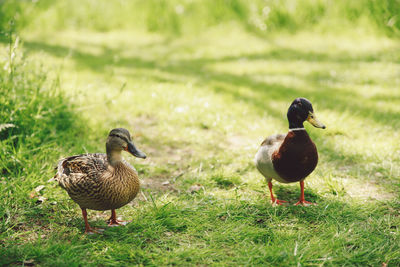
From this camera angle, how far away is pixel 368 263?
8.23ft

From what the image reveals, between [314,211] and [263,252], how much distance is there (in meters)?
0.80

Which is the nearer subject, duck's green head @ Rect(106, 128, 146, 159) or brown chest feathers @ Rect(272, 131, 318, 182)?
Result: duck's green head @ Rect(106, 128, 146, 159)

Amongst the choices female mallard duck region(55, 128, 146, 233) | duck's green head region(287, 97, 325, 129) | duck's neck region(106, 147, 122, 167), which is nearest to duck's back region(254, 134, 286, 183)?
duck's green head region(287, 97, 325, 129)

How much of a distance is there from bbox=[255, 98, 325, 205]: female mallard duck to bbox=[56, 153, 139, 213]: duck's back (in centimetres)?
113

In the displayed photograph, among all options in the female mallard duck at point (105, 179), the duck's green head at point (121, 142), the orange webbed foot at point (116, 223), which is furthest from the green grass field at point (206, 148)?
the duck's green head at point (121, 142)

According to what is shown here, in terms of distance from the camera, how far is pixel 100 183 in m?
2.75

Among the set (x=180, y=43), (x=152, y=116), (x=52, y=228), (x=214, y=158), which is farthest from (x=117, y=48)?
(x=52, y=228)

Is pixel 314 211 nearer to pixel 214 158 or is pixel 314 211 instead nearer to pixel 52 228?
pixel 214 158

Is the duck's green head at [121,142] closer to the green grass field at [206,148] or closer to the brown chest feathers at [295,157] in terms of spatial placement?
the green grass field at [206,148]

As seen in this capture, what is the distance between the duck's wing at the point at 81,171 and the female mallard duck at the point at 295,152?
1.35m

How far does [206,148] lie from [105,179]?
1957mm

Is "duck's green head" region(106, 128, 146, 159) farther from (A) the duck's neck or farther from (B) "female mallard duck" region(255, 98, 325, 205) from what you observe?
(B) "female mallard duck" region(255, 98, 325, 205)

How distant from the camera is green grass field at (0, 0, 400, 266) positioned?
269 centimetres

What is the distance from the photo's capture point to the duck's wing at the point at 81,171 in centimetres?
279
